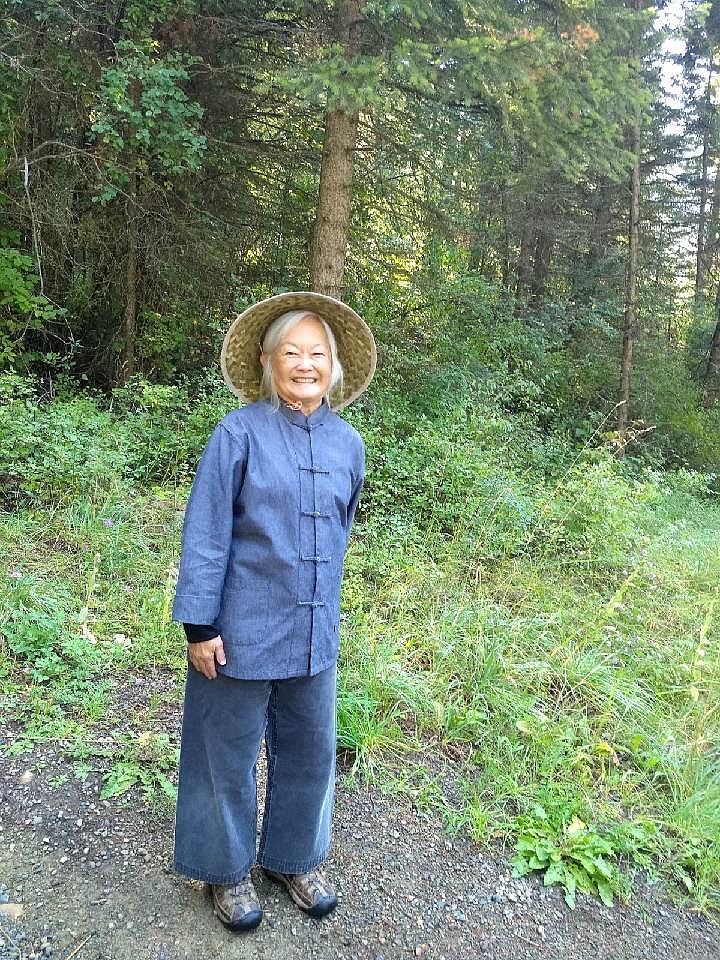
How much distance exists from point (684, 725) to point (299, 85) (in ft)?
17.3

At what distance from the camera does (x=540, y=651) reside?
13.0ft

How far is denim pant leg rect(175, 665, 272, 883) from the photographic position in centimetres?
208

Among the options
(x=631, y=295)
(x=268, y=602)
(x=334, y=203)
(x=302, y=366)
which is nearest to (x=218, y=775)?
(x=268, y=602)

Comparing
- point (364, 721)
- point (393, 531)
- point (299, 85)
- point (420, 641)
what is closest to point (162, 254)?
point (299, 85)

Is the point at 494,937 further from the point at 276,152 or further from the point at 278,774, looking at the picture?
the point at 276,152

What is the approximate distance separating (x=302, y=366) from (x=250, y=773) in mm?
1250

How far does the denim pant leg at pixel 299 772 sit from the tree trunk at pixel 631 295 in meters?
9.66

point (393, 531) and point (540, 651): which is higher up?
point (393, 531)

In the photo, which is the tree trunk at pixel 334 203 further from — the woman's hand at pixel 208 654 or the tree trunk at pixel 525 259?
the woman's hand at pixel 208 654

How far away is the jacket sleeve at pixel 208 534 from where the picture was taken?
1.95 metres

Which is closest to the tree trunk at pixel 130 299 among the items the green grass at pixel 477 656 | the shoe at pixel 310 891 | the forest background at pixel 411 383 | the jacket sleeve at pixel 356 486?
the forest background at pixel 411 383

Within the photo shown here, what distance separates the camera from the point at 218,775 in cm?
212

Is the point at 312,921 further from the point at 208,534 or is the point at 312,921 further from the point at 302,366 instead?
the point at 302,366

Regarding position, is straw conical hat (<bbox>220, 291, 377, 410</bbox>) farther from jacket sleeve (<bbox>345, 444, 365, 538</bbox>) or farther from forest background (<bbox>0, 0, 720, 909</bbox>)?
forest background (<bbox>0, 0, 720, 909</bbox>)
